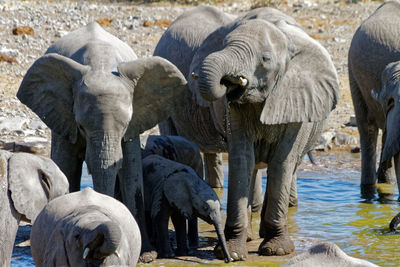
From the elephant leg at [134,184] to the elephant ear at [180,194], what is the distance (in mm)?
191

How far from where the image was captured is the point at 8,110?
10711 millimetres

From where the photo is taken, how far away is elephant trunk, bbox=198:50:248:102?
15.8 ft

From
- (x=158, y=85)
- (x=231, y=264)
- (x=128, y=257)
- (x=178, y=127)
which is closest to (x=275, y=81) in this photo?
(x=158, y=85)

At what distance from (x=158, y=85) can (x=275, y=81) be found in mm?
815

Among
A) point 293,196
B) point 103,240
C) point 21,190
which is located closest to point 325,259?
point 103,240

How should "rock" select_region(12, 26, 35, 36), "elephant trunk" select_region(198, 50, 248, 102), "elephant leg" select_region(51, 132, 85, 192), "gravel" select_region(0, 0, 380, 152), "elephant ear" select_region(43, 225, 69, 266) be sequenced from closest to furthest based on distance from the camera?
"elephant ear" select_region(43, 225, 69, 266)
"elephant trunk" select_region(198, 50, 248, 102)
"elephant leg" select_region(51, 132, 85, 192)
"gravel" select_region(0, 0, 380, 152)
"rock" select_region(12, 26, 35, 36)

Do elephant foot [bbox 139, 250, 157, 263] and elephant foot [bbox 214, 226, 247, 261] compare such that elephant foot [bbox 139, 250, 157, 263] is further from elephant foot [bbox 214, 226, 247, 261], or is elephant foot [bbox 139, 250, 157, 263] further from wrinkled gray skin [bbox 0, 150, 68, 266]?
wrinkled gray skin [bbox 0, 150, 68, 266]

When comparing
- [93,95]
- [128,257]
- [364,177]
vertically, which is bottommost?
[364,177]

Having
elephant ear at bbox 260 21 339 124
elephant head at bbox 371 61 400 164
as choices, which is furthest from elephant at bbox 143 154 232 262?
elephant head at bbox 371 61 400 164

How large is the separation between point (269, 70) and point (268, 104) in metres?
0.25

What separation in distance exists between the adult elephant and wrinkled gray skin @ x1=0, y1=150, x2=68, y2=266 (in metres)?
1.19

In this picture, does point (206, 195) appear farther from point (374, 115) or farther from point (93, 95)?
point (374, 115)

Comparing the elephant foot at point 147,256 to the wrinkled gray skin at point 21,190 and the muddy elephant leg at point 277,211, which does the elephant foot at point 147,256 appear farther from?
the wrinkled gray skin at point 21,190

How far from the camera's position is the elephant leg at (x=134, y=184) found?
5520 mm
